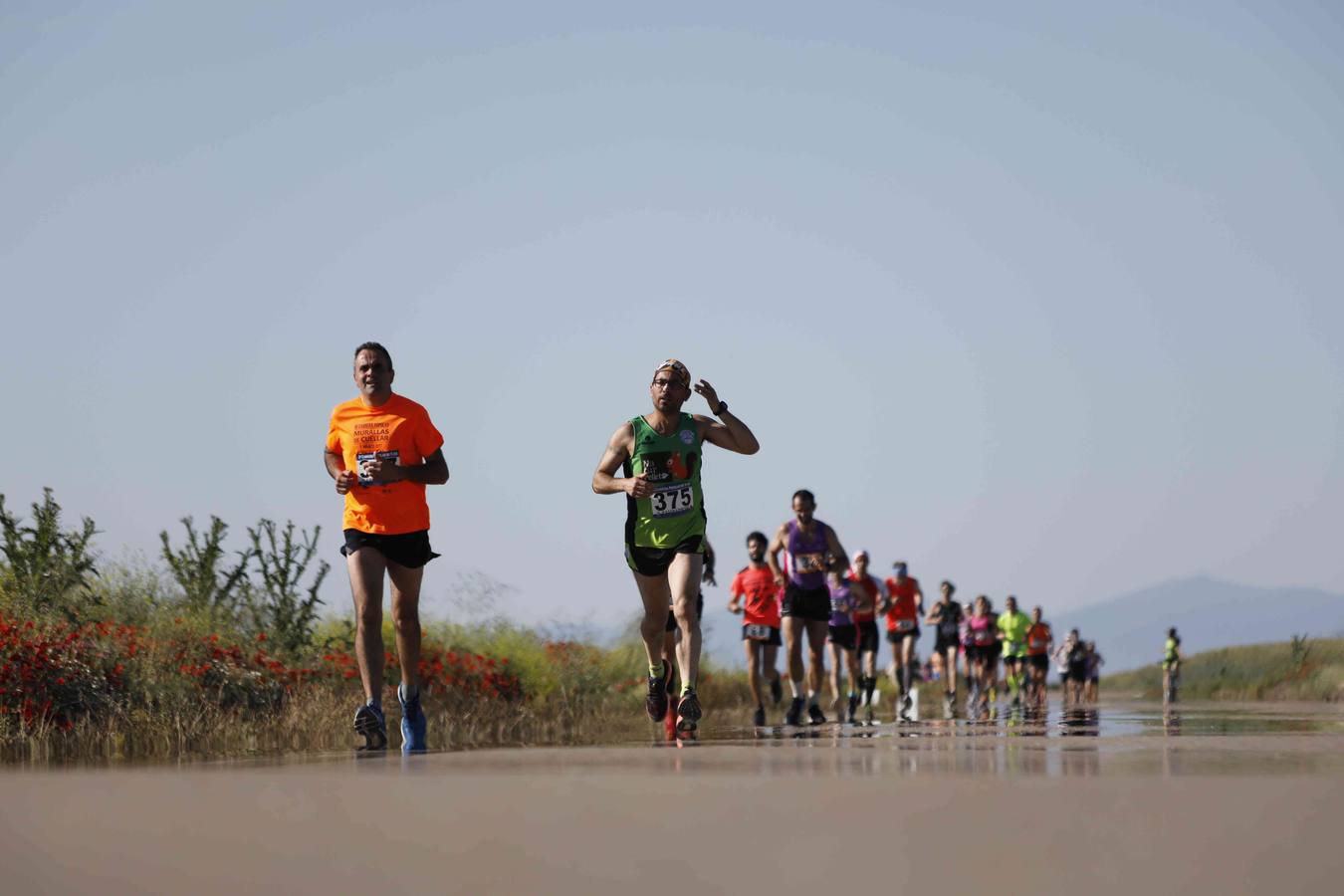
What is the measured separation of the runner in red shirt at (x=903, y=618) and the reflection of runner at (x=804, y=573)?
6.10 m

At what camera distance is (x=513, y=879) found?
4383mm

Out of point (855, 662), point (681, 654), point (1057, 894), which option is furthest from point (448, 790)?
point (855, 662)

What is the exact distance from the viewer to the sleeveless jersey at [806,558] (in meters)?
18.0

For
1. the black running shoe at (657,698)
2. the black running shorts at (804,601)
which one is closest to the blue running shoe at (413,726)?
the black running shoe at (657,698)

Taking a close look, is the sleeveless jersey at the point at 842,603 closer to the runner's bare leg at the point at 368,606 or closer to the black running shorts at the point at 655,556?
the black running shorts at the point at 655,556

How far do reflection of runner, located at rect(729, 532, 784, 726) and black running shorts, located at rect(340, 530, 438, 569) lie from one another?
8980 millimetres

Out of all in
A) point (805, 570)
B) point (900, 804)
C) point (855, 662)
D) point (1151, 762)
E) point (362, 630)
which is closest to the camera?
point (900, 804)

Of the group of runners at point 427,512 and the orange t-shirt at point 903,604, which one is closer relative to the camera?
the group of runners at point 427,512

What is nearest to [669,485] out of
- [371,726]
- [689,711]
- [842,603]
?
[689,711]

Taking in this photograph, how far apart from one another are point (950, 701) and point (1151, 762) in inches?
737

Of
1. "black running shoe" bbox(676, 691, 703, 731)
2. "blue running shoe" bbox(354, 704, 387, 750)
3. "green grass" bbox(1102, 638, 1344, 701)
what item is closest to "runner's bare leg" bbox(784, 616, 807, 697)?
"black running shoe" bbox(676, 691, 703, 731)

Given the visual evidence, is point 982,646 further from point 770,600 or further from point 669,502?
point 669,502

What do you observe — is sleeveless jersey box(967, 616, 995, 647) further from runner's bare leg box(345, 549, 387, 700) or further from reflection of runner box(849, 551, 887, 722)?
runner's bare leg box(345, 549, 387, 700)

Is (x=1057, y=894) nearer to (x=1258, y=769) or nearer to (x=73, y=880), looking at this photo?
(x=73, y=880)
